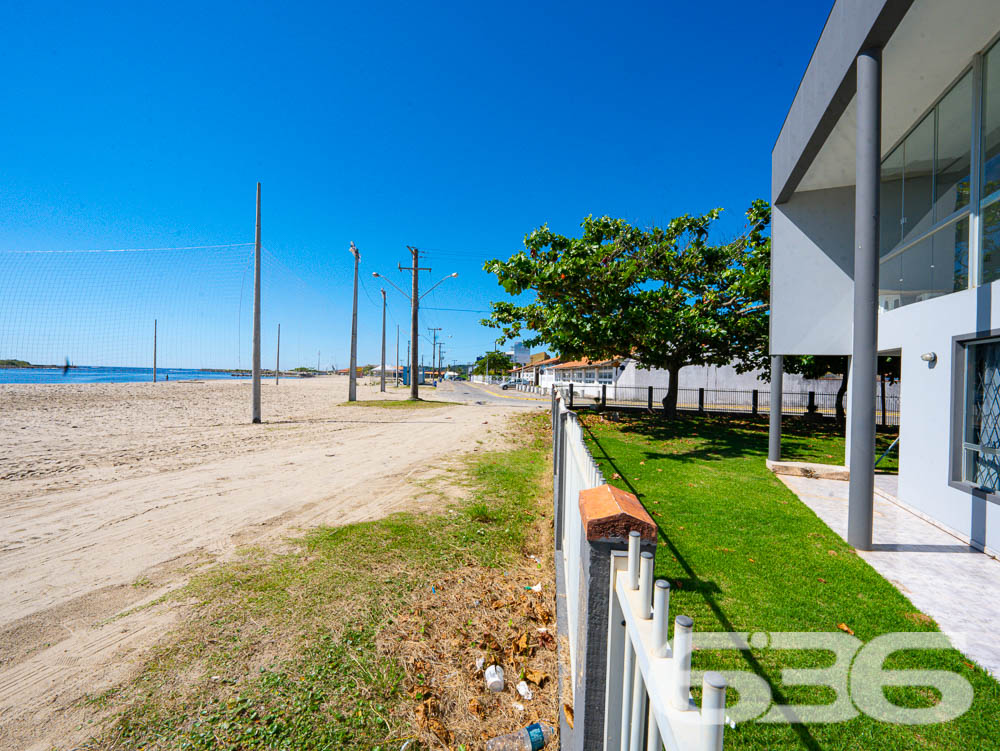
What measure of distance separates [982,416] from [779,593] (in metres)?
3.78

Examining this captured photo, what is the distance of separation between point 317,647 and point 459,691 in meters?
1.01

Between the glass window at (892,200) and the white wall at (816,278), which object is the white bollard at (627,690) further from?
the white wall at (816,278)

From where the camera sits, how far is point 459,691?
8.70ft

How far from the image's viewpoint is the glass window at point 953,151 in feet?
19.1

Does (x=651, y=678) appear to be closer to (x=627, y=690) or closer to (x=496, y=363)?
(x=627, y=690)

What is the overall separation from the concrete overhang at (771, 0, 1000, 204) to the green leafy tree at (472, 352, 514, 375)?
236 feet

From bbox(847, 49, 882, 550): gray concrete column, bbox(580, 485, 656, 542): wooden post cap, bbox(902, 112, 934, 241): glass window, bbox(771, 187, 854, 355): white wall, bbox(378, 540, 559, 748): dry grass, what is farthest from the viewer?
bbox(771, 187, 854, 355): white wall

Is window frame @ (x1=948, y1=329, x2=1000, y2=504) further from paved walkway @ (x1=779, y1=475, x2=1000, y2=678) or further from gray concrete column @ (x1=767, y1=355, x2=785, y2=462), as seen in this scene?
gray concrete column @ (x1=767, y1=355, x2=785, y2=462)

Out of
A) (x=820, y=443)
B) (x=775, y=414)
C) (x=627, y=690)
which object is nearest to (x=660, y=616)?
(x=627, y=690)

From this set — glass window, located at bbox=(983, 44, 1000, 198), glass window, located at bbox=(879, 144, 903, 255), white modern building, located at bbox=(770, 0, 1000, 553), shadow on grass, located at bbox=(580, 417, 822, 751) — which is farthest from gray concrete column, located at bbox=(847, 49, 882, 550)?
glass window, located at bbox=(879, 144, 903, 255)

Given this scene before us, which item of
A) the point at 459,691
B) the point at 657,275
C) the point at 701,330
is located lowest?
the point at 459,691

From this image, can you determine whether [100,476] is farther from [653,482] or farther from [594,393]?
[594,393]

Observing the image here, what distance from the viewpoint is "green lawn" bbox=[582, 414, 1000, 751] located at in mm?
2281

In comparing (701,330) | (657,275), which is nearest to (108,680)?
(701,330)
